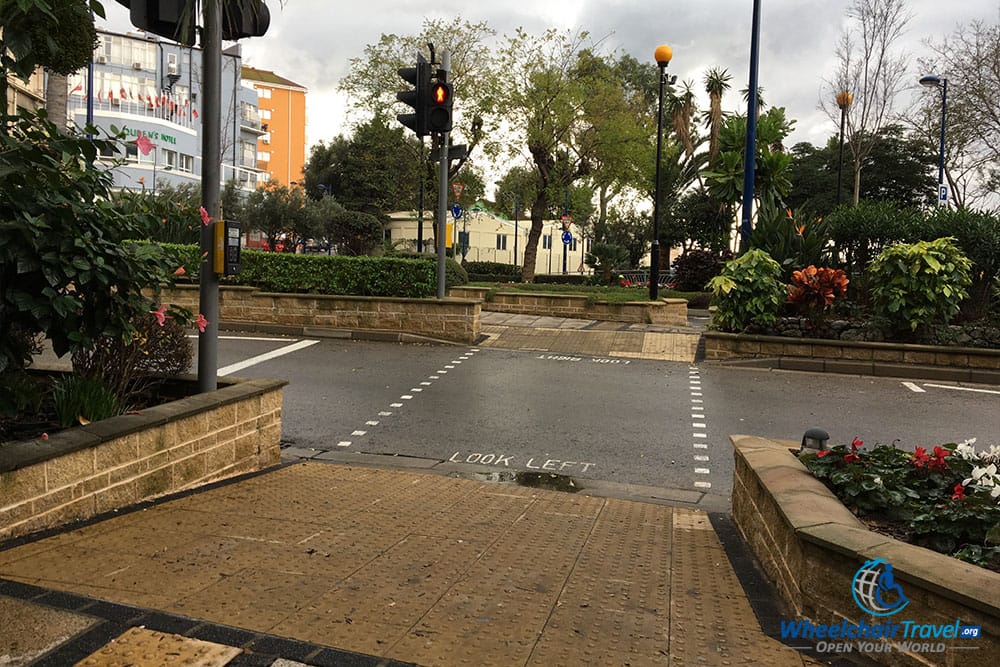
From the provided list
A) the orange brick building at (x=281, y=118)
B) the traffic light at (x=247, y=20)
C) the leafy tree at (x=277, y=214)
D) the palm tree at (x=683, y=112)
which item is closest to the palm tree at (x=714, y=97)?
the palm tree at (x=683, y=112)

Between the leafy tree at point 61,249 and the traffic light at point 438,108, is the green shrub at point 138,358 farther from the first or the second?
the traffic light at point 438,108

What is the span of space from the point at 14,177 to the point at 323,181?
58302 mm

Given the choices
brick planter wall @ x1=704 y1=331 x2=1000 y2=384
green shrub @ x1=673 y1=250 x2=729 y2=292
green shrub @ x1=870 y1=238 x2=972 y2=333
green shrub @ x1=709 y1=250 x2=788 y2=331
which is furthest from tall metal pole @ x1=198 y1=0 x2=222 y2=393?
green shrub @ x1=673 y1=250 x2=729 y2=292

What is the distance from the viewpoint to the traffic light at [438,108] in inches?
505

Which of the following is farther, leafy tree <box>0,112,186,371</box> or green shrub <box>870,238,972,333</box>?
green shrub <box>870,238,972,333</box>

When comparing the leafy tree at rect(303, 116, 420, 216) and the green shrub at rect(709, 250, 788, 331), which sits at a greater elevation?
the leafy tree at rect(303, 116, 420, 216)

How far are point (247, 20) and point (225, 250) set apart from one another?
5.88 feet

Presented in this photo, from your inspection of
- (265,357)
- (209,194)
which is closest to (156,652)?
(209,194)

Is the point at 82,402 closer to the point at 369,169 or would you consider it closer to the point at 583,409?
the point at 583,409

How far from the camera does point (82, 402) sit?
503 centimetres

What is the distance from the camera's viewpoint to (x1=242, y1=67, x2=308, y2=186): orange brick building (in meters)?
105

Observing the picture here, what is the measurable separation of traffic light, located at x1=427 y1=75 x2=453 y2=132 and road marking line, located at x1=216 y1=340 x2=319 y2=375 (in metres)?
Result: 4.41

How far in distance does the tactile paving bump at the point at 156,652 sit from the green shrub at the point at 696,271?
3019 cm

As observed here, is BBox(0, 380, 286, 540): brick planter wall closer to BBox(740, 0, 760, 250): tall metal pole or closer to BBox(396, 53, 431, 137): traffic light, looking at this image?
BBox(396, 53, 431, 137): traffic light
